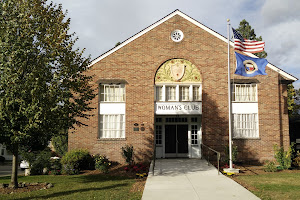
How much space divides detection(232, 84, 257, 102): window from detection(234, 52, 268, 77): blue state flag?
3.66 m

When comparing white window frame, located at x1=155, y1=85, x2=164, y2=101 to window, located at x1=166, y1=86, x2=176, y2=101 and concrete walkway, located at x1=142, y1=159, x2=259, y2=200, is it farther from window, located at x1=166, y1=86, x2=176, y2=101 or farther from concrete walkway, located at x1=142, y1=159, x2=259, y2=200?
concrete walkway, located at x1=142, y1=159, x2=259, y2=200

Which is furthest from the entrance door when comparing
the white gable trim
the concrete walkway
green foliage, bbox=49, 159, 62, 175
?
green foliage, bbox=49, 159, 62, 175

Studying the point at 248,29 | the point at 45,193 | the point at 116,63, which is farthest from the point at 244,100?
the point at 248,29

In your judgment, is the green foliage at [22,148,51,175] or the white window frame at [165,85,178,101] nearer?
the green foliage at [22,148,51,175]

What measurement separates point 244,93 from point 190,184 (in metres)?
9.37

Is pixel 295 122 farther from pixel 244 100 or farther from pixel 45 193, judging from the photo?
pixel 45 193

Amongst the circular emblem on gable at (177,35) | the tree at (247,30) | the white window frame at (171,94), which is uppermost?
the tree at (247,30)

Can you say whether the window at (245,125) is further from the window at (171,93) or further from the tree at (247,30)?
the tree at (247,30)

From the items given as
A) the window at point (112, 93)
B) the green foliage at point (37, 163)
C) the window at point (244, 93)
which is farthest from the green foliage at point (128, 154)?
the window at point (244, 93)

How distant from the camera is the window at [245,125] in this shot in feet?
57.8

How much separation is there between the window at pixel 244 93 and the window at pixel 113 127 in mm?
7639

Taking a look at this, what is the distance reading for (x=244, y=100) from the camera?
59.1 ft

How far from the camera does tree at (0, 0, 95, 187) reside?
9.95 meters

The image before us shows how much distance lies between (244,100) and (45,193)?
1338cm
